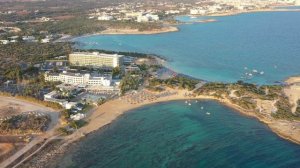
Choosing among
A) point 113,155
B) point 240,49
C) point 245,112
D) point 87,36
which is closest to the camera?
point 113,155

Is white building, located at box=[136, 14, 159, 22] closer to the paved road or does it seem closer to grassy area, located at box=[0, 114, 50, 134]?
the paved road

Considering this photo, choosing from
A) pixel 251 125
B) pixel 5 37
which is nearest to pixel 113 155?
pixel 251 125

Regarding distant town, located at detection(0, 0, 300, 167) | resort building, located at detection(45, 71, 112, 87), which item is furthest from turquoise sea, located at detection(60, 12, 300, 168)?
resort building, located at detection(45, 71, 112, 87)

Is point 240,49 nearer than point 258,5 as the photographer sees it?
Yes

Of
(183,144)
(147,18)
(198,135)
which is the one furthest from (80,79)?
(147,18)

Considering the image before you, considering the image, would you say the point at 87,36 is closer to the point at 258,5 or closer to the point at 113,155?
the point at 113,155

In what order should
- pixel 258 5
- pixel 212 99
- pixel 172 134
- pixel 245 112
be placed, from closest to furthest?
pixel 172 134 < pixel 245 112 < pixel 212 99 < pixel 258 5
